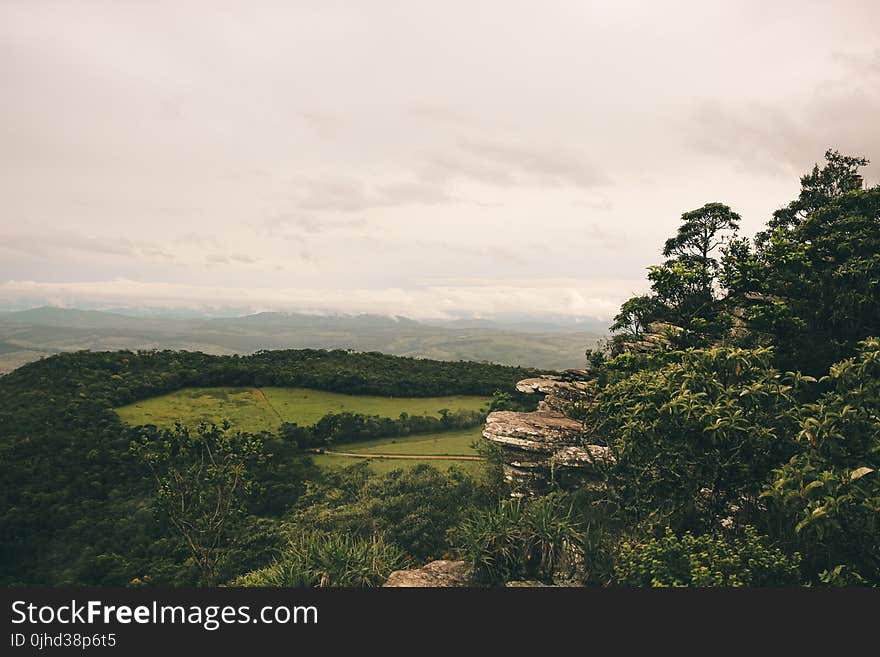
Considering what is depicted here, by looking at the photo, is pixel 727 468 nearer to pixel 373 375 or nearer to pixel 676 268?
pixel 676 268

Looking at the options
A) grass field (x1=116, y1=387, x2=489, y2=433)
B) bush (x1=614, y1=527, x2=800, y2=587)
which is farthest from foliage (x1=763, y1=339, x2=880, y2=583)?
grass field (x1=116, y1=387, x2=489, y2=433)

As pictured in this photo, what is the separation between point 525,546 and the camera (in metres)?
18.0

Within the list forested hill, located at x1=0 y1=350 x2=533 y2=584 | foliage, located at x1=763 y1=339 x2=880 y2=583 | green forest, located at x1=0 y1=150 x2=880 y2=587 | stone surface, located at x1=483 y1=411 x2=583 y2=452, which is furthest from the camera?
forested hill, located at x1=0 y1=350 x2=533 y2=584

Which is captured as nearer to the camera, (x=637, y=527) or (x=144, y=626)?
(x=144, y=626)

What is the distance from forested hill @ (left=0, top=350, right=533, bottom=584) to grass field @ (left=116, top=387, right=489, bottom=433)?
2004 mm

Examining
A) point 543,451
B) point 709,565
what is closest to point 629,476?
point 709,565

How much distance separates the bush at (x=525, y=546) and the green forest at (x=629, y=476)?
9 centimetres

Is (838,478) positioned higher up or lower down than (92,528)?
higher up

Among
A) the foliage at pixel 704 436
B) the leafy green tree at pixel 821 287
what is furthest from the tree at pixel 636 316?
the foliage at pixel 704 436

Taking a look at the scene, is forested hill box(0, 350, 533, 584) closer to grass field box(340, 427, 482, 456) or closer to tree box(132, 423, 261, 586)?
tree box(132, 423, 261, 586)

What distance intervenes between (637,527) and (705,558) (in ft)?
16.5

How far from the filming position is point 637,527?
56.4 ft

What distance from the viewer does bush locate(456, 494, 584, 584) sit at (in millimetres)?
17562

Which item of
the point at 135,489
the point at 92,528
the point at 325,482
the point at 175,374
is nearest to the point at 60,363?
the point at 175,374
